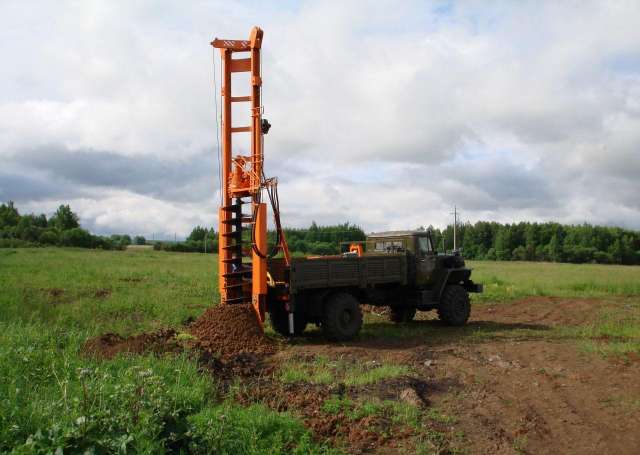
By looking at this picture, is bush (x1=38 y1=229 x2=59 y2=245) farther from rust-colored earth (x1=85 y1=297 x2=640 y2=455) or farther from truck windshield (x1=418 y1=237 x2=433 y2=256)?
rust-colored earth (x1=85 y1=297 x2=640 y2=455)

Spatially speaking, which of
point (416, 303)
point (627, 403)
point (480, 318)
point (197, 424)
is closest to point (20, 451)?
point (197, 424)

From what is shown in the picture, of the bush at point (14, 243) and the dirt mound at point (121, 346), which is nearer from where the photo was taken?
the dirt mound at point (121, 346)

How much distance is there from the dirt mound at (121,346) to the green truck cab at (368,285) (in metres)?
2.95

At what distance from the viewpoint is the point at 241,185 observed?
40.7 feet

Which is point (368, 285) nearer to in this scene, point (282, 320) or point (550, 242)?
point (282, 320)

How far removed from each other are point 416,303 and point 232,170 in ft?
18.1

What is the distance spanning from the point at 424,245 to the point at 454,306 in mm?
A: 1801

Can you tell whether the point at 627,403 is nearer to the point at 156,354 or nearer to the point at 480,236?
the point at 156,354

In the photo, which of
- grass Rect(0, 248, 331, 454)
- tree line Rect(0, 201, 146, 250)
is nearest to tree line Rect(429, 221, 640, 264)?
tree line Rect(0, 201, 146, 250)

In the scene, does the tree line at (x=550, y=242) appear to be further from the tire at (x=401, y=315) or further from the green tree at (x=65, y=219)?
the tire at (x=401, y=315)

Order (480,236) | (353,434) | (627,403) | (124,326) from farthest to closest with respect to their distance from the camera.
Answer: (480,236) → (124,326) → (627,403) → (353,434)

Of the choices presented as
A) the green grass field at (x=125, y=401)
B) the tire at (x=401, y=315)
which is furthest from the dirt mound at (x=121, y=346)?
the tire at (x=401, y=315)

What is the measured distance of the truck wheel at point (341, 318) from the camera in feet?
39.2

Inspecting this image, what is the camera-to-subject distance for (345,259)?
1228 centimetres
